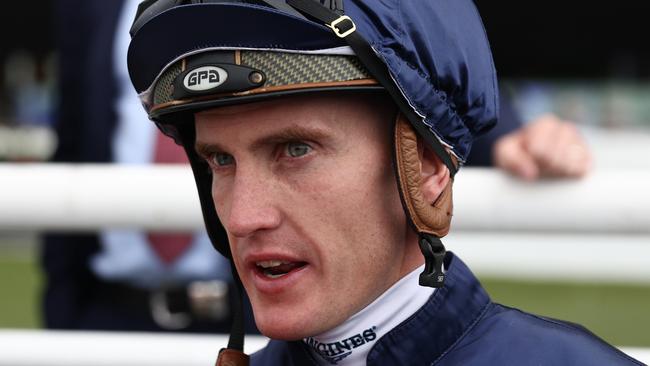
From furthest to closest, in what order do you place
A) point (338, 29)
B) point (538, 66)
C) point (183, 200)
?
point (538, 66)
point (183, 200)
point (338, 29)

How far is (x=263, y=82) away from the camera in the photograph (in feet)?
5.27

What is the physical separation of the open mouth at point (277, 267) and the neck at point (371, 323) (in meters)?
0.15

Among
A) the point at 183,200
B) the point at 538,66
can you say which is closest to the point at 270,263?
the point at 183,200

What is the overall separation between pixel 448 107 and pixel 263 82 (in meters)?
0.30

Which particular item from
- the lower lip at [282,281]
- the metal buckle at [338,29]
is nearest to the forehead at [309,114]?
the metal buckle at [338,29]

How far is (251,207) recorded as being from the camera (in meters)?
1.64

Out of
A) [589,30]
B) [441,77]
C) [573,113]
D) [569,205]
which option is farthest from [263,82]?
[589,30]

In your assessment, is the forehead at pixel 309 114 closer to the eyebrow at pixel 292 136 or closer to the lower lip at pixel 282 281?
the eyebrow at pixel 292 136

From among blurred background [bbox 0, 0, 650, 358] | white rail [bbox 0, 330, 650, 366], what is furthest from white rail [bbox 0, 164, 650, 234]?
blurred background [bbox 0, 0, 650, 358]

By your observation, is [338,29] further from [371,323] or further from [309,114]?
[371,323]

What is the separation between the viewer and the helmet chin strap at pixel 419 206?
1.64 metres

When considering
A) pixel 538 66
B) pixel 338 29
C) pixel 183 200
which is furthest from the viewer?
pixel 538 66

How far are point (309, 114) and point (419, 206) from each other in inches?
8.3

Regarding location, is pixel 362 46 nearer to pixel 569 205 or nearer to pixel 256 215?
pixel 256 215
